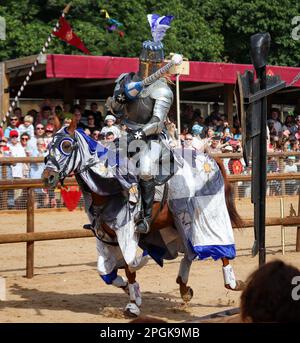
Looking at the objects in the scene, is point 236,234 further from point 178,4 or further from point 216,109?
point 178,4

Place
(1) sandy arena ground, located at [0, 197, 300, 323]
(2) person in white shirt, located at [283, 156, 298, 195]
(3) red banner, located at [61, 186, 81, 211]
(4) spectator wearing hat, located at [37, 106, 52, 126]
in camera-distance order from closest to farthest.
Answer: (1) sandy arena ground, located at [0, 197, 300, 323] → (3) red banner, located at [61, 186, 81, 211] → (2) person in white shirt, located at [283, 156, 298, 195] → (4) spectator wearing hat, located at [37, 106, 52, 126]

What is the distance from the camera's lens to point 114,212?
7.40 metres

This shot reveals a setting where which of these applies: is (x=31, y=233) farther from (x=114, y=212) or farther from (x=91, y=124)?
(x=91, y=124)

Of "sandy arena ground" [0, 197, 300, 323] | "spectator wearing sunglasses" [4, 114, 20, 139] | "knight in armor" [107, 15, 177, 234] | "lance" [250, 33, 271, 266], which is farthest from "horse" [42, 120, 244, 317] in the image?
"spectator wearing sunglasses" [4, 114, 20, 139]

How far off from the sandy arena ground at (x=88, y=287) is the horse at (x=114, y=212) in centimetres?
29

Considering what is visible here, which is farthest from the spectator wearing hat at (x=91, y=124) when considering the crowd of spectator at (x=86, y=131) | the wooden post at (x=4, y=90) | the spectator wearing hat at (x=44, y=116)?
the wooden post at (x=4, y=90)

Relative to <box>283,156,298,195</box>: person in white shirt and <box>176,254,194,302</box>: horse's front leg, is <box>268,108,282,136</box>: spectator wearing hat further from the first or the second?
<box>176,254,194,302</box>: horse's front leg

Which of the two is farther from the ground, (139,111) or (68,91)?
(68,91)

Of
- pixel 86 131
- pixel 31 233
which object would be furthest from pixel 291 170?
pixel 31 233

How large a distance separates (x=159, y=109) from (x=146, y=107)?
0.15m

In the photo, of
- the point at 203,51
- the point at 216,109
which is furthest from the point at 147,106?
the point at 203,51

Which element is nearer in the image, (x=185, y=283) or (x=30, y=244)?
(x=185, y=283)

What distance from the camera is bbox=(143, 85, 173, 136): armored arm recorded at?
7.34m

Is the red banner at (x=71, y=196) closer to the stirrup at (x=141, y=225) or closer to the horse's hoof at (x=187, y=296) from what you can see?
the horse's hoof at (x=187, y=296)
